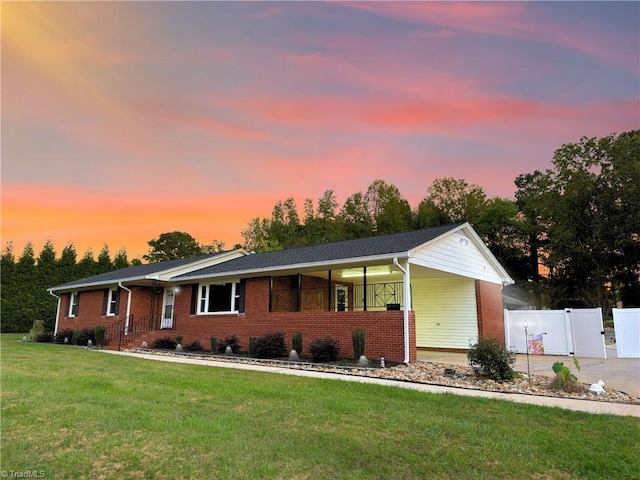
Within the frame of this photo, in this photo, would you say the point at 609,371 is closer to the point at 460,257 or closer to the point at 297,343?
the point at 460,257

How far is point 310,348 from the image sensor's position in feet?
42.5

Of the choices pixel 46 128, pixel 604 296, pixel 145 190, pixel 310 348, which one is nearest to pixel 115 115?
pixel 46 128

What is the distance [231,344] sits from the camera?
50.3ft

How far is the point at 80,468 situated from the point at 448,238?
13404 mm

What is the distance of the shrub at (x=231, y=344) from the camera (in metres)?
15.3

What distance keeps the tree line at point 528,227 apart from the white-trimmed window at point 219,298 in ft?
56.0

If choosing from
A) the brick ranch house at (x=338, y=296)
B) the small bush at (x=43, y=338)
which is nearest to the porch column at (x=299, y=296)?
the brick ranch house at (x=338, y=296)

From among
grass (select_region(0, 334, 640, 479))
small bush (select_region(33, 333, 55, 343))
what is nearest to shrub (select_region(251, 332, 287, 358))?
grass (select_region(0, 334, 640, 479))

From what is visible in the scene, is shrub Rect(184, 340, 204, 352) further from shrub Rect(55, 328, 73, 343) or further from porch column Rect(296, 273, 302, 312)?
shrub Rect(55, 328, 73, 343)

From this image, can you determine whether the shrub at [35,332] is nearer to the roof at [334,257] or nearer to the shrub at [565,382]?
the roof at [334,257]

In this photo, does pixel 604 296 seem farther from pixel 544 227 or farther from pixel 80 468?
pixel 80 468

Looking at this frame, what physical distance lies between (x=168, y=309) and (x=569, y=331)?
1781 cm

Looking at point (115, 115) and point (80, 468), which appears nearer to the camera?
point (80, 468)

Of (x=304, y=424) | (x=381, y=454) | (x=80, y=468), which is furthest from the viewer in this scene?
(x=304, y=424)
